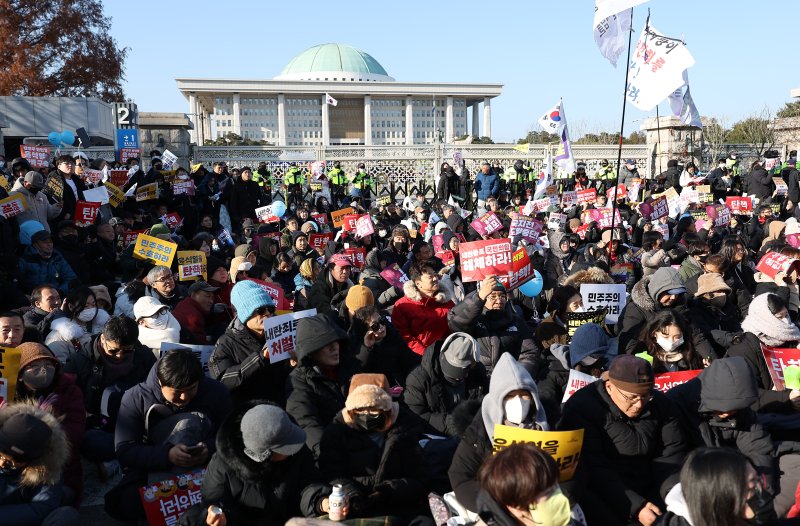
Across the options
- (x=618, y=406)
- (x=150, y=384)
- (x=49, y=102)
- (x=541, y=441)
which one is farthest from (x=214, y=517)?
(x=49, y=102)

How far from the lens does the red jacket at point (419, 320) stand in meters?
5.82

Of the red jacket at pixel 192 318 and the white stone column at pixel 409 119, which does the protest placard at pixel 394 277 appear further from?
the white stone column at pixel 409 119

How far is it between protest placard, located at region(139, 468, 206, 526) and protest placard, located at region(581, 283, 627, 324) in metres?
3.51

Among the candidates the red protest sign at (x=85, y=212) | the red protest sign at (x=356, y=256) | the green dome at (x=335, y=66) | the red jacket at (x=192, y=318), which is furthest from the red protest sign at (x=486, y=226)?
the green dome at (x=335, y=66)

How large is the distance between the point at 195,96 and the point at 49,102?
1855 inches

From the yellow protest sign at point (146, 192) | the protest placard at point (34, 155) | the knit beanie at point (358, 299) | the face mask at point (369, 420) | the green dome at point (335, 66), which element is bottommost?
the face mask at point (369, 420)

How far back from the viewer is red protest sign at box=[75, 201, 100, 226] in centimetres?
930

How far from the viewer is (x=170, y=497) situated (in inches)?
152

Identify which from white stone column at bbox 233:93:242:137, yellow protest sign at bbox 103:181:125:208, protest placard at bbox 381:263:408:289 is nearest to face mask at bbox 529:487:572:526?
protest placard at bbox 381:263:408:289

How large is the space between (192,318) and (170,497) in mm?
2245

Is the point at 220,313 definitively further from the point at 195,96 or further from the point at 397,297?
the point at 195,96

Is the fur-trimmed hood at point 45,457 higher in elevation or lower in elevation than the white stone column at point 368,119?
lower

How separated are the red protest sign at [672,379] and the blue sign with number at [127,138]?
16.5 metres

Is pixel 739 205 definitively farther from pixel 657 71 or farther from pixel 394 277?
pixel 394 277
